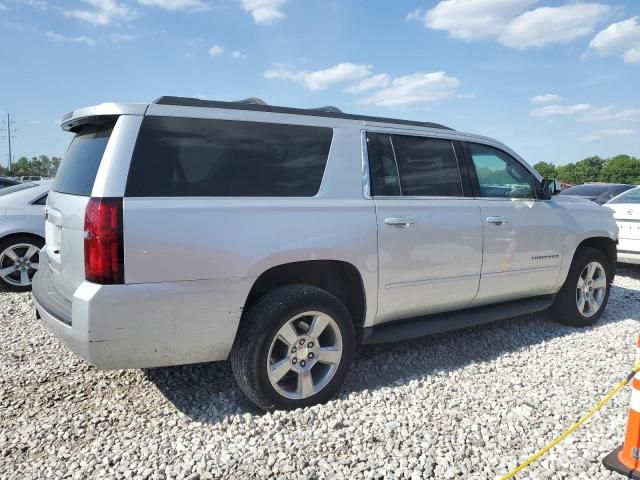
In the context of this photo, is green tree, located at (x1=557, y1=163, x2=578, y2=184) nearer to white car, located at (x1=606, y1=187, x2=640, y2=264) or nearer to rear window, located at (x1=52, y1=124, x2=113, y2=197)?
white car, located at (x1=606, y1=187, x2=640, y2=264)

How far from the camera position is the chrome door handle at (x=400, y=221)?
3361 mm

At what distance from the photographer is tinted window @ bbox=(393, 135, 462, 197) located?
364 cm

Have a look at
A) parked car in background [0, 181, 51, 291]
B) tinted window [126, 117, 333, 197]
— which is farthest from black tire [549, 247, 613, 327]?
parked car in background [0, 181, 51, 291]

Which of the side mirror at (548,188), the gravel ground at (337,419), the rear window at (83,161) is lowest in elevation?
the gravel ground at (337,419)

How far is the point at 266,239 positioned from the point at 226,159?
531mm

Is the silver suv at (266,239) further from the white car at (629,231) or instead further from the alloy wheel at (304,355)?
the white car at (629,231)

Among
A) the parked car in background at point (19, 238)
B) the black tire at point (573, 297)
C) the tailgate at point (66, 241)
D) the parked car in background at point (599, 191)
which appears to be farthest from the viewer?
the parked car in background at point (599, 191)

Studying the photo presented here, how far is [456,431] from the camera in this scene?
289 cm

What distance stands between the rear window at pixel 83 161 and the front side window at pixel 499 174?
2878 millimetres

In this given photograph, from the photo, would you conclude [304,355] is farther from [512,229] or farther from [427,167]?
[512,229]

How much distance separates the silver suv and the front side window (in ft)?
0.10

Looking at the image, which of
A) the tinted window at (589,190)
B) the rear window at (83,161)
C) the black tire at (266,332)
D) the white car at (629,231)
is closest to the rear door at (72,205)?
the rear window at (83,161)

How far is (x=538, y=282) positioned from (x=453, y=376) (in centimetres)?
141

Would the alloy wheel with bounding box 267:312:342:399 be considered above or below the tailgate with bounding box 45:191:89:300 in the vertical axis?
below
